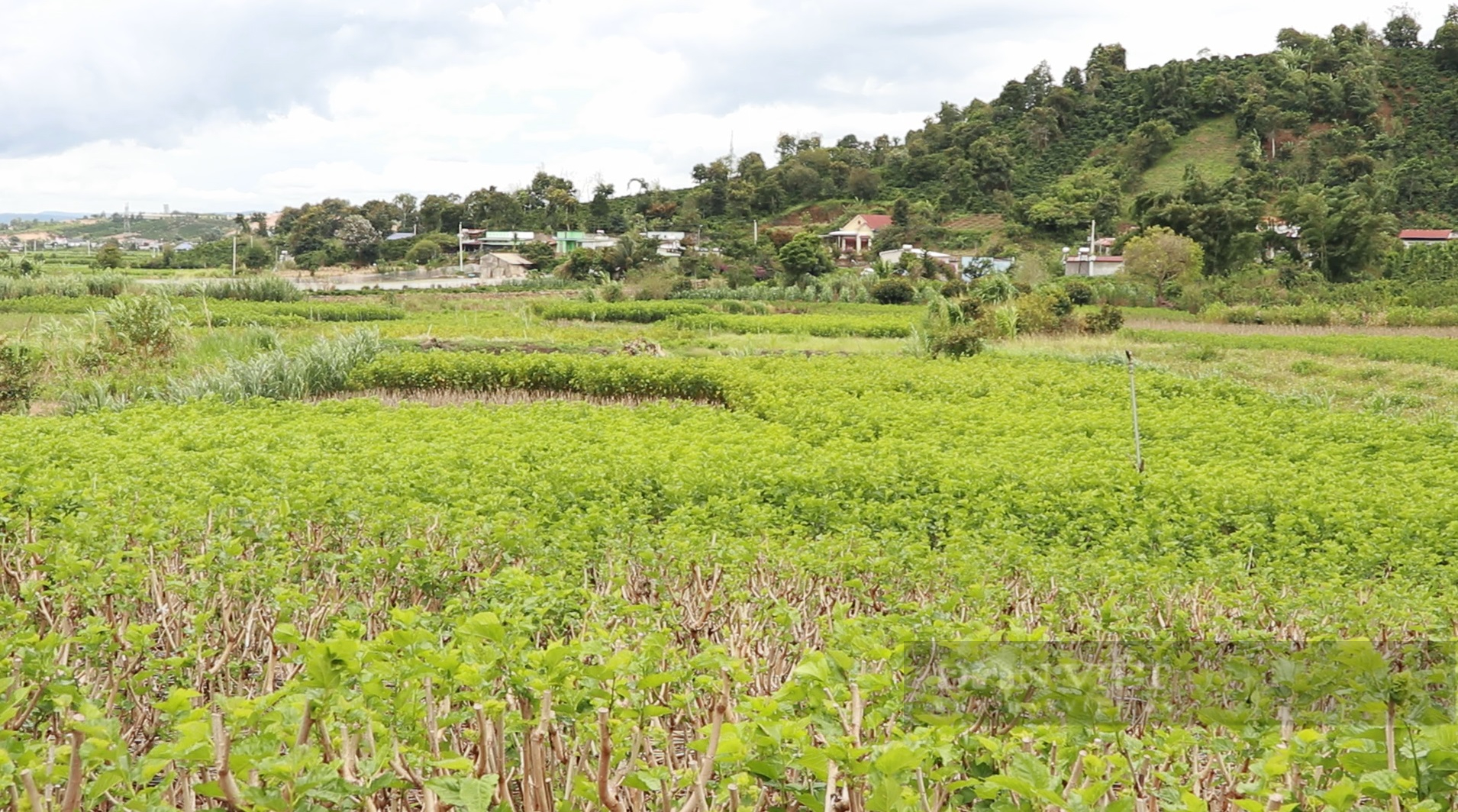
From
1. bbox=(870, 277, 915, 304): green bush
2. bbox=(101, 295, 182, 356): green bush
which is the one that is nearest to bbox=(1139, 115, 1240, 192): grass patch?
bbox=(870, 277, 915, 304): green bush

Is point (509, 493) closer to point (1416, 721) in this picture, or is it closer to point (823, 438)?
point (823, 438)

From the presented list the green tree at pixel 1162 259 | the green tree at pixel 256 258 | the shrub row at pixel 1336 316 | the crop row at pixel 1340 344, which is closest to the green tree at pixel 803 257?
the green tree at pixel 1162 259

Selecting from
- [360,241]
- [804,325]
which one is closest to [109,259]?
[360,241]

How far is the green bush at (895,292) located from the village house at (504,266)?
2888 centimetres

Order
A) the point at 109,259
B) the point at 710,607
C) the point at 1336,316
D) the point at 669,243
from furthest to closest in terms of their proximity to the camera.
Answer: the point at 669,243, the point at 109,259, the point at 1336,316, the point at 710,607

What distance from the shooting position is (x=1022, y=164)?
279ft

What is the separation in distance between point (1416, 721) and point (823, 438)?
8.37 metres

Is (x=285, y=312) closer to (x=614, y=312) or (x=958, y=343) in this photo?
(x=614, y=312)

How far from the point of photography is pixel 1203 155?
250ft

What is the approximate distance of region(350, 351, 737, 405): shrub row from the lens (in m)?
17.5

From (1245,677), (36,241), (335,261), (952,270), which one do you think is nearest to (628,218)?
(335,261)

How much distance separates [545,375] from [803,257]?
123 ft

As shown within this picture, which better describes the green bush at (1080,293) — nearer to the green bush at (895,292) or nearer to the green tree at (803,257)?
the green bush at (895,292)

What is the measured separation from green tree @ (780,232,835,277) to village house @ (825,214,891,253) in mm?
17290
